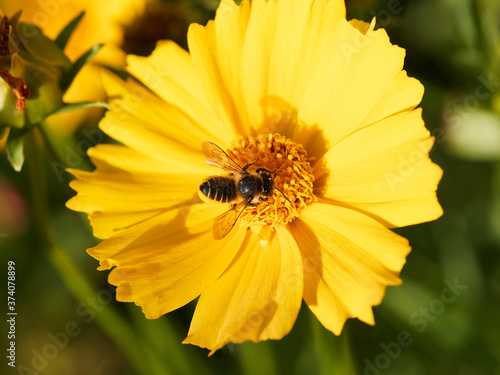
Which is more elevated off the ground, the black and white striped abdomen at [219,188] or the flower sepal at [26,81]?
the flower sepal at [26,81]

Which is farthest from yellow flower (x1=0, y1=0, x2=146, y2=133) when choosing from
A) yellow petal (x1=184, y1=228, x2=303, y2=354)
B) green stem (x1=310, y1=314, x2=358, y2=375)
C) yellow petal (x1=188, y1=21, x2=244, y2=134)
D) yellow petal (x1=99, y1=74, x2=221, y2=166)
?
green stem (x1=310, y1=314, x2=358, y2=375)

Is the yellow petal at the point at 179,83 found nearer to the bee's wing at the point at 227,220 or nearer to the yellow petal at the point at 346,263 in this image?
→ the bee's wing at the point at 227,220

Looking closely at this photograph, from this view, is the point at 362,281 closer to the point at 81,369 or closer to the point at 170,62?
the point at 170,62

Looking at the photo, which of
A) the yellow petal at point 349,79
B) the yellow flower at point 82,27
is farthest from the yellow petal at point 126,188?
the yellow flower at point 82,27

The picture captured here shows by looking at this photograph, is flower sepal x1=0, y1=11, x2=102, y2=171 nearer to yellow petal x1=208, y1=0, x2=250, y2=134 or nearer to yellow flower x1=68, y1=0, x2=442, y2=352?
yellow flower x1=68, y1=0, x2=442, y2=352

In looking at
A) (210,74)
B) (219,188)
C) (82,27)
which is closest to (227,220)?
(219,188)

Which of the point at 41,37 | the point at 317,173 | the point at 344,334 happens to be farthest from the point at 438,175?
the point at 41,37

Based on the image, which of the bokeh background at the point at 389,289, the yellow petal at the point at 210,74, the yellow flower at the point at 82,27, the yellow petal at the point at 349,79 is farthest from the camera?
the yellow flower at the point at 82,27
